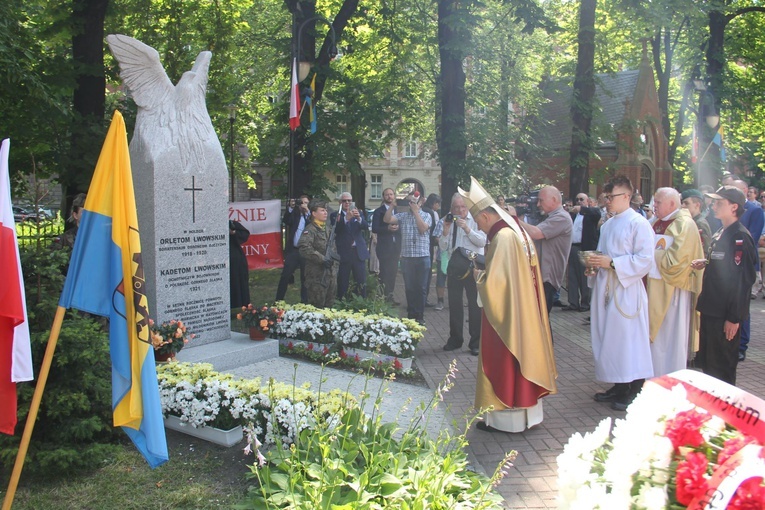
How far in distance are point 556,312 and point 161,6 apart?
39.8ft

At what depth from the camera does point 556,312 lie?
12.5 m

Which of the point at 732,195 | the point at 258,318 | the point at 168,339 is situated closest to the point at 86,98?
the point at 258,318

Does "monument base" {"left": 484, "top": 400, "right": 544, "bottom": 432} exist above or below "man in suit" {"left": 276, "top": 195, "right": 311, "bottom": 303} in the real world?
below

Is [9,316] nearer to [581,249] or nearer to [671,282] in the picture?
[671,282]

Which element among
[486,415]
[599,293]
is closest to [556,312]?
[599,293]

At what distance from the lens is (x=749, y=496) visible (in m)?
1.62

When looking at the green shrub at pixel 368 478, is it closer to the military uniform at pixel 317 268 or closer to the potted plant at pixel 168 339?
the potted plant at pixel 168 339

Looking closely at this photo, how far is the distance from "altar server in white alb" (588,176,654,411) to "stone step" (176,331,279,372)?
3.97 meters

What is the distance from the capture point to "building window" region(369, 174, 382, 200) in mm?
56438

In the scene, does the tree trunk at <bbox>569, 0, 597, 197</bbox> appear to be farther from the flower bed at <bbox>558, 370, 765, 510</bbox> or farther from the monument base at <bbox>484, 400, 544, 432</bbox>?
the flower bed at <bbox>558, 370, 765, 510</bbox>

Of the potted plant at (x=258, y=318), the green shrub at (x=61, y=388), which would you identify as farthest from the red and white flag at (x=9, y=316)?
the potted plant at (x=258, y=318)

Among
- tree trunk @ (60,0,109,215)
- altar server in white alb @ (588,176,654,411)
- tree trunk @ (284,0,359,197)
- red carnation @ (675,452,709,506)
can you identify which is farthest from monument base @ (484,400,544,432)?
tree trunk @ (284,0,359,197)

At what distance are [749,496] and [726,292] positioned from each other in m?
5.43

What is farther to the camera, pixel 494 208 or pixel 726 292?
pixel 726 292
